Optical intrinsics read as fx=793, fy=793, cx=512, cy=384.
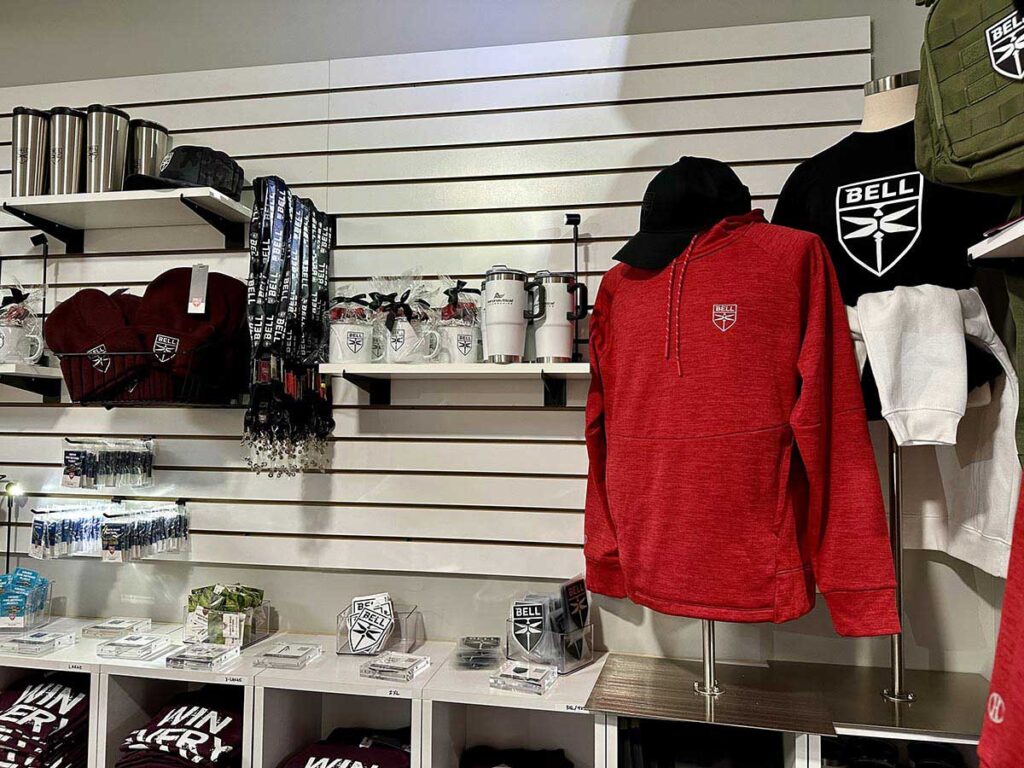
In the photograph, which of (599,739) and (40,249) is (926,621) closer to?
(599,739)

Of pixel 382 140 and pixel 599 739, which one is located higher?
pixel 382 140

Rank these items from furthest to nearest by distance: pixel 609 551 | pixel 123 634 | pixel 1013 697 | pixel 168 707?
pixel 123 634, pixel 168 707, pixel 609 551, pixel 1013 697

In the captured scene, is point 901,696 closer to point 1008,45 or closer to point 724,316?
point 724,316

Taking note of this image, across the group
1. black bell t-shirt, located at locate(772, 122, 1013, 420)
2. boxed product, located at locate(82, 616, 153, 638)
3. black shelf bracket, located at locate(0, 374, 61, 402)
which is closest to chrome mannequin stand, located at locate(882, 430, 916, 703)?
black bell t-shirt, located at locate(772, 122, 1013, 420)

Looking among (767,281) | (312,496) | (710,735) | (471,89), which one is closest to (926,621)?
(710,735)

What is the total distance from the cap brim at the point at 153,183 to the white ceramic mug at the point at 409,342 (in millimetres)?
744

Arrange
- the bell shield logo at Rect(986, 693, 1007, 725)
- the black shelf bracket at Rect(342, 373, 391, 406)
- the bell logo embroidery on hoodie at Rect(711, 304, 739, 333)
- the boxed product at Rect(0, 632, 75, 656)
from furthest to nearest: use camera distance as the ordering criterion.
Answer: the black shelf bracket at Rect(342, 373, 391, 406)
the boxed product at Rect(0, 632, 75, 656)
the bell logo embroidery on hoodie at Rect(711, 304, 739, 333)
the bell shield logo at Rect(986, 693, 1007, 725)

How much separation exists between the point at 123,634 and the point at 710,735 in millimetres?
1715

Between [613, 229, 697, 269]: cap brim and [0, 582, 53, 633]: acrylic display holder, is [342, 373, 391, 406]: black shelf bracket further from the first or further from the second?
[0, 582, 53, 633]: acrylic display holder

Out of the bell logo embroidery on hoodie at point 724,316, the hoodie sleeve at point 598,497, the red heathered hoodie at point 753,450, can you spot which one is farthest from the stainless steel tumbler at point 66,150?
the bell logo embroidery on hoodie at point 724,316

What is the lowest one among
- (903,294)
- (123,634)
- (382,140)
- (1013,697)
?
(123,634)

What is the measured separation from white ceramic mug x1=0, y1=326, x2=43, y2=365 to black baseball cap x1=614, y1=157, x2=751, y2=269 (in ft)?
6.17

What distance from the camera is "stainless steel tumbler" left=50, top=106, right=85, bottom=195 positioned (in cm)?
239

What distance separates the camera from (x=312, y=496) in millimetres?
2475
